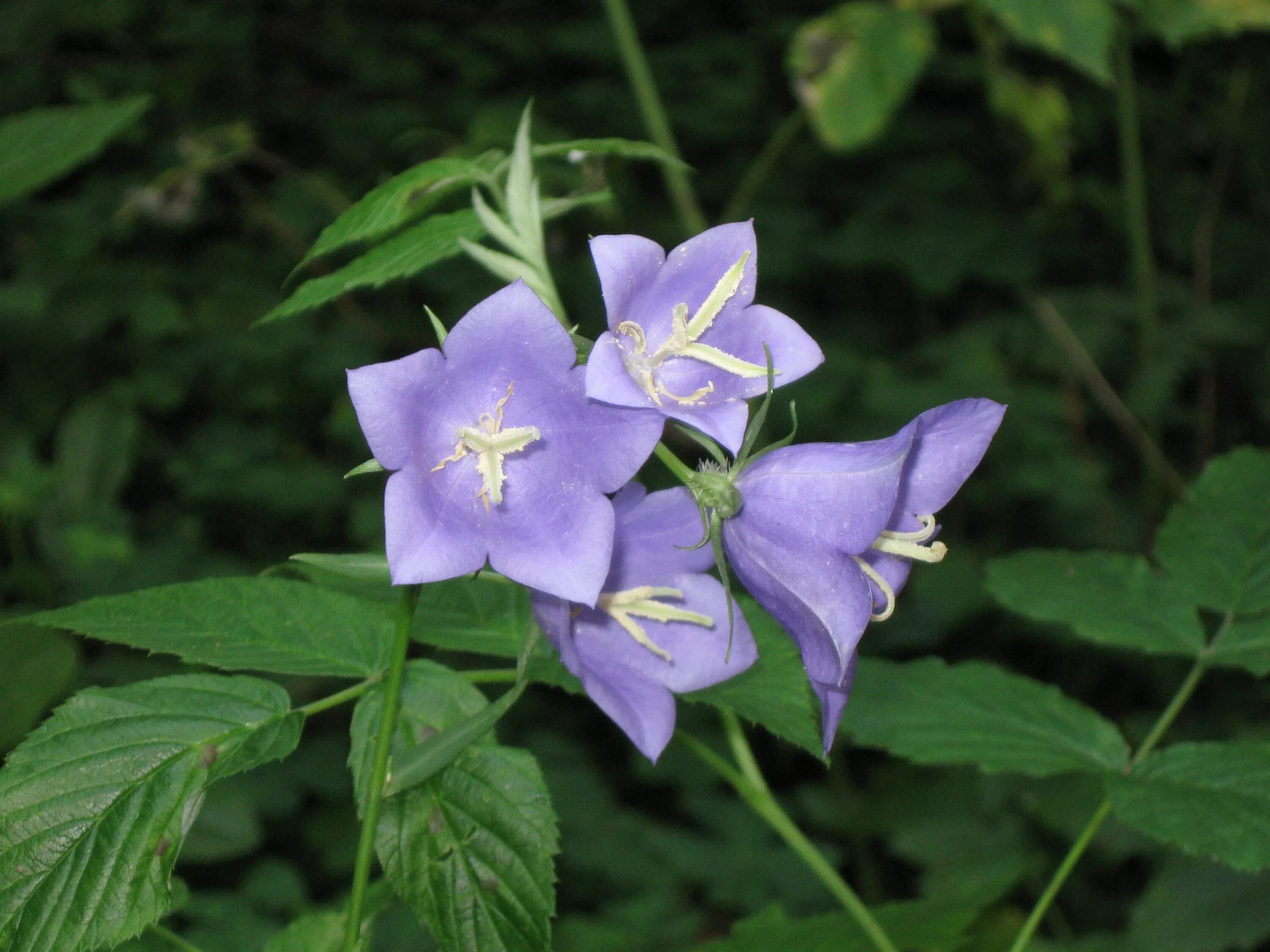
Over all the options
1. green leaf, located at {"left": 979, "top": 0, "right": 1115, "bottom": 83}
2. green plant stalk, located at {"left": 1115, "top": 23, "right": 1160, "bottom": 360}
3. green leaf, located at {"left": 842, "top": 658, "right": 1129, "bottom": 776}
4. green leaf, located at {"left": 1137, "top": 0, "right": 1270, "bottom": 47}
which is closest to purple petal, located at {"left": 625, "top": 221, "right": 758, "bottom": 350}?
green leaf, located at {"left": 842, "top": 658, "right": 1129, "bottom": 776}

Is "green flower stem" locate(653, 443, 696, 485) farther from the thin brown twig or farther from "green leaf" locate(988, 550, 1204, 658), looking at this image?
the thin brown twig

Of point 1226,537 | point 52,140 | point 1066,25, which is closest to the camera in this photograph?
point 1226,537

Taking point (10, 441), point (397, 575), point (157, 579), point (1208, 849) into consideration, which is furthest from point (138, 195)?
point (1208, 849)

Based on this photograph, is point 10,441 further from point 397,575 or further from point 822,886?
point 397,575

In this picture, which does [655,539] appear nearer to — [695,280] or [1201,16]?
[695,280]

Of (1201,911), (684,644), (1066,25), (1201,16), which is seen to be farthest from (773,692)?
(1201,16)
